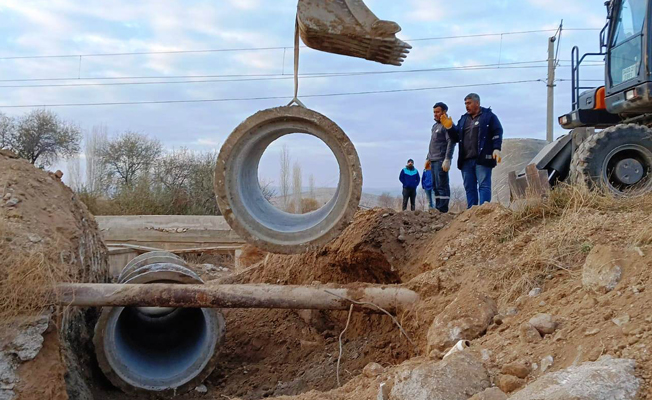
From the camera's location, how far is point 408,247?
6.10 meters

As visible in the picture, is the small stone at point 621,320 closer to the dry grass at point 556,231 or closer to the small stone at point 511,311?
the small stone at point 511,311

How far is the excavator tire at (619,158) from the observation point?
6.63 metres

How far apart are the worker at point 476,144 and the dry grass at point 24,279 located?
14.5ft

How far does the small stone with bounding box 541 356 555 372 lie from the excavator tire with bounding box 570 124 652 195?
3.96 meters

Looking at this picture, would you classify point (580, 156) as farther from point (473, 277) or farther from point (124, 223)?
point (124, 223)

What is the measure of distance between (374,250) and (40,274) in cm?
295

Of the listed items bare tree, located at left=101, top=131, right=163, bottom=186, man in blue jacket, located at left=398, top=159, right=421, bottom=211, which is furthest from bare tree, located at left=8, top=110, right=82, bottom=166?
man in blue jacket, located at left=398, top=159, right=421, bottom=211

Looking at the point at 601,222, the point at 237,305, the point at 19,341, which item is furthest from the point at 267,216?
the point at 601,222

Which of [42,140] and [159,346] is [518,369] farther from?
[42,140]

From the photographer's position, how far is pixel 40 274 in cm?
476

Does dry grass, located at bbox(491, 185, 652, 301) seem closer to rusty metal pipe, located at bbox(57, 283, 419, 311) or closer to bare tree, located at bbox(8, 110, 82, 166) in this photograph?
rusty metal pipe, located at bbox(57, 283, 419, 311)

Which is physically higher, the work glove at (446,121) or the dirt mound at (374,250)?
the work glove at (446,121)

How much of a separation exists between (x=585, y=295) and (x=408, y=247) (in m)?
2.69

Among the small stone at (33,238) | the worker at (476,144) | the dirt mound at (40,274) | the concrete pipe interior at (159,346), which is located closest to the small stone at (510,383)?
the dirt mound at (40,274)
